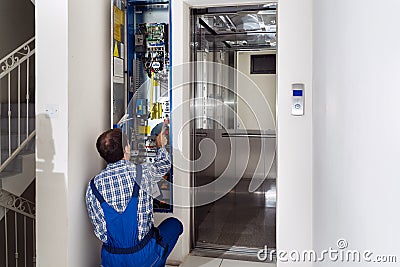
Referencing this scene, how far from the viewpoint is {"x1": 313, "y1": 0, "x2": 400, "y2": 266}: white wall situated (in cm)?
89

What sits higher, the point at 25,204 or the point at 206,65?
the point at 206,65

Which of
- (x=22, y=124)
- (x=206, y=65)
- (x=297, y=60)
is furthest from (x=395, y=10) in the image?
(x=22, y=124)

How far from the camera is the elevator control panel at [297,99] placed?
2.86 m

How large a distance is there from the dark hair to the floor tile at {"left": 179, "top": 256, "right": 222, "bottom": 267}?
116cm

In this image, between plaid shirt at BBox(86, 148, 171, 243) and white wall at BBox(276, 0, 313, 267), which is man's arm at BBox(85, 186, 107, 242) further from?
white wall at BBox(276, 0, 313, 267)

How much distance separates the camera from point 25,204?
340 centimetres

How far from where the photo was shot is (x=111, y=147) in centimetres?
260

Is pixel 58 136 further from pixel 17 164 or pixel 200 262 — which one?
pixel 200 262

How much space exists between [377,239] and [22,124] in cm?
354

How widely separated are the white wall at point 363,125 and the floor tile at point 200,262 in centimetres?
150

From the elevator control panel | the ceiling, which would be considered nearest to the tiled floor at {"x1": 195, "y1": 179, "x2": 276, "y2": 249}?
the elevator control panel

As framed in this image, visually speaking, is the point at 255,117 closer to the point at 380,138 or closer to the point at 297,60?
the point at 297,60

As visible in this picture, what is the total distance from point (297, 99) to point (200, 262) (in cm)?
157

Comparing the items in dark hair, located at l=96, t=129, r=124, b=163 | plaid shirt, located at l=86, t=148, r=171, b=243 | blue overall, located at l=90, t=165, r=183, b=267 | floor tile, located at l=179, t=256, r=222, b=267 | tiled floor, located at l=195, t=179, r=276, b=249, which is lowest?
floor tile, located at l=179, t=256, r=222, b=267
